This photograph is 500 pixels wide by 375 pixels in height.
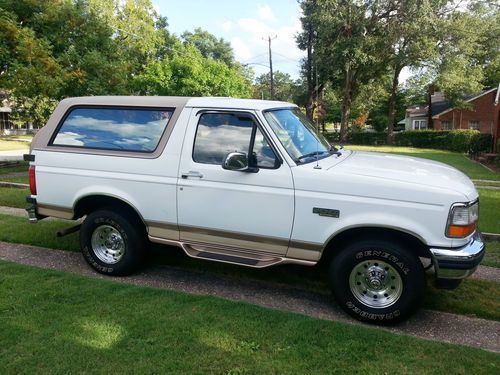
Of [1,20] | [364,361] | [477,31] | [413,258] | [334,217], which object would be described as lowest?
[364,361]

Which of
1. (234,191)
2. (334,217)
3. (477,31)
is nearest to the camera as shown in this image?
(334,217)

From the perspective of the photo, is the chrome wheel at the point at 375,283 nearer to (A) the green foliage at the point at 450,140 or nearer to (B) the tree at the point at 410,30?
(A) the green foliage at the point at 450,140

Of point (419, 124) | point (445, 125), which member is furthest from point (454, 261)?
point (419, 124)

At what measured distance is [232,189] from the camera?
4.45 meters

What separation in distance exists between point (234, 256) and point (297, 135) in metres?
1.47

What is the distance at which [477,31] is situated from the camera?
39.8 m

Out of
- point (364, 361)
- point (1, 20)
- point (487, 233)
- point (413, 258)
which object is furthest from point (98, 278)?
point (1, 20)

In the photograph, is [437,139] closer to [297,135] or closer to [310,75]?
[310,75]

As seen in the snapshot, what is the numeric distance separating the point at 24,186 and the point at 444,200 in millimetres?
10338

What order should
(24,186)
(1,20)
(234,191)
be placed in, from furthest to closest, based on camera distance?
(1,20) → (24,186) → (234,191)

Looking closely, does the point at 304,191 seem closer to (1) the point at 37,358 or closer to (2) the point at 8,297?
(1) the point at 37,358

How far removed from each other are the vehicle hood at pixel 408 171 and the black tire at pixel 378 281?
2.06 ft

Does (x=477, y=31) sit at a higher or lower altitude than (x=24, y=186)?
higher

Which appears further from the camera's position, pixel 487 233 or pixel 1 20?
pixel 1 20
